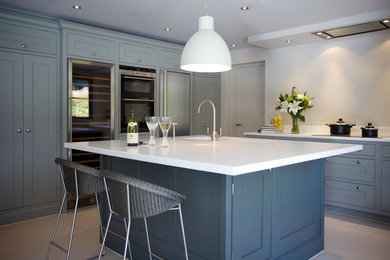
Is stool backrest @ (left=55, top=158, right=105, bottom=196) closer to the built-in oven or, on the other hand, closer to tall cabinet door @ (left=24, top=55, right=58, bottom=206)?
tall cabinet door @ (left=24, top=55, right=58, bottom=206)

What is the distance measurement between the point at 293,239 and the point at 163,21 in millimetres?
2951

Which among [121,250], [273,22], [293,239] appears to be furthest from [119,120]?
[293,239]

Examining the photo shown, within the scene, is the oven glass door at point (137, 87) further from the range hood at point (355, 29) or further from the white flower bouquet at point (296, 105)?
the range hood at point (355, 29)

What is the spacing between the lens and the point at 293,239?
89.8 inches

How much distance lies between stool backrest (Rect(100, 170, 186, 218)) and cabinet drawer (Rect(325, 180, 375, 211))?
2.78 metres

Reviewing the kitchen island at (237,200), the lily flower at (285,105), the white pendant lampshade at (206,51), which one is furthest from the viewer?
the lily flower at (285,105)

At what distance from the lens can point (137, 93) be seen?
4.52m

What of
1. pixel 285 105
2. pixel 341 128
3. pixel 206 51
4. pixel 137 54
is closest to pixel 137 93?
pixel 137 54

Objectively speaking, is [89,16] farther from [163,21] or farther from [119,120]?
[119,120]

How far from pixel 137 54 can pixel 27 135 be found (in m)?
1.81

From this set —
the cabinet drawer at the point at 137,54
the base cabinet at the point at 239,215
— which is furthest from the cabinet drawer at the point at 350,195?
the cabinet drawer at the point at 137,54

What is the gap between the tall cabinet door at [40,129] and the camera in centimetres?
356

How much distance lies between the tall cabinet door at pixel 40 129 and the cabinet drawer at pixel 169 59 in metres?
1.61

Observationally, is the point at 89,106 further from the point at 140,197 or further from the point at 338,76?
the point at 338,76
